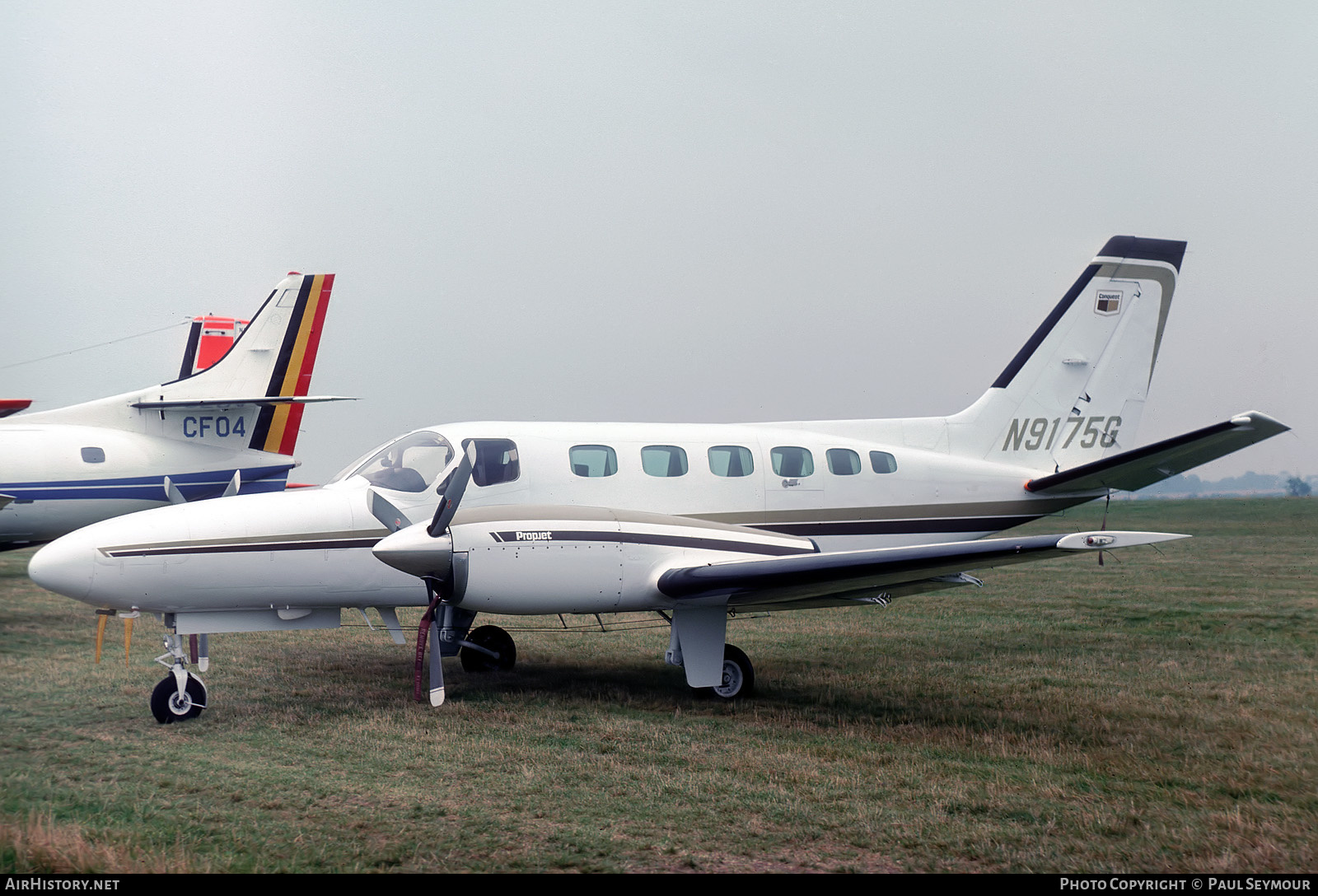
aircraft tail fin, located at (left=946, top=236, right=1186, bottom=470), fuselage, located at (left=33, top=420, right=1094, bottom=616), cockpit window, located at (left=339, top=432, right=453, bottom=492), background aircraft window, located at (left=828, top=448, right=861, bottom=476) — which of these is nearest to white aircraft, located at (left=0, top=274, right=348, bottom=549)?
cockpit window, located at (left=339, top=432, right=453, bottom=492)

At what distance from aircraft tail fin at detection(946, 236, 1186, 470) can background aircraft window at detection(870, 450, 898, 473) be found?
1789 mm

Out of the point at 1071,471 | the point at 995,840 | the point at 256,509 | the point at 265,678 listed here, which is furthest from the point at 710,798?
the point at 1071,471

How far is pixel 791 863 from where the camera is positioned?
16.7 feet

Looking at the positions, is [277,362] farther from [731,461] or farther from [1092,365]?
[1092,365]

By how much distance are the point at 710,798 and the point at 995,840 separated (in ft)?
5.76

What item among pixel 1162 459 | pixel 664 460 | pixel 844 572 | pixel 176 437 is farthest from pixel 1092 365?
pixel 176 437

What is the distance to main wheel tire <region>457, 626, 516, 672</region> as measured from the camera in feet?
37.5

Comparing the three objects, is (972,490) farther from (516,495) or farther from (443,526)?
(443,526)

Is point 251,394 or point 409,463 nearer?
point 409,463

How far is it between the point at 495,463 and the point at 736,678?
3.27 meters

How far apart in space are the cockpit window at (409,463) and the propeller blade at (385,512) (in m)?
0.51

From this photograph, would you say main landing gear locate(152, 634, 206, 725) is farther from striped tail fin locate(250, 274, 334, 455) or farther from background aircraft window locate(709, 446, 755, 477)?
striped tail fin locate(250, 274, 334, 455)

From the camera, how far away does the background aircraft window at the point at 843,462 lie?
440 inches

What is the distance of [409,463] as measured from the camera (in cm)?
959
